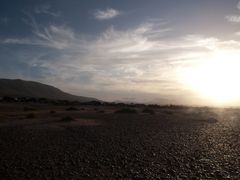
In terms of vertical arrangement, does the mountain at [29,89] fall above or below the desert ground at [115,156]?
above

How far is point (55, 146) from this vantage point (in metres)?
15.4

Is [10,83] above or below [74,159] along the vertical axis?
above

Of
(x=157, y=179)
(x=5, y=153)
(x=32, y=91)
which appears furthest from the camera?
(x=32, y=91)

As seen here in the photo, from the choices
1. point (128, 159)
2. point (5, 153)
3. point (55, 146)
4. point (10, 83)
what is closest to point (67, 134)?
point (55, 146)

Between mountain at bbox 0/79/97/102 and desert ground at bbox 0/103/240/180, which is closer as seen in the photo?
desert ground at bbox 0/103/240/180

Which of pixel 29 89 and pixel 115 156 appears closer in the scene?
pixel 115 156

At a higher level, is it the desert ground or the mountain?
the mountain

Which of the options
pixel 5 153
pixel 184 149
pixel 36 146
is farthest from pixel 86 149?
pixel 184 149

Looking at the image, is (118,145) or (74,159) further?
(118,145)

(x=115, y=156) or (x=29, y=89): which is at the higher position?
(x=29, y=89)

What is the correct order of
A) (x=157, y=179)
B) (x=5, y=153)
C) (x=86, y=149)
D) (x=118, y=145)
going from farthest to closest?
(x=118, y=145) → (x=86, y=149) → (x=5, y=153) → (x=157, y=179)

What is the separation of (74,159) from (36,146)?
3.60 metres

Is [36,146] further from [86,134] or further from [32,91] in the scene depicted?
[32,91]

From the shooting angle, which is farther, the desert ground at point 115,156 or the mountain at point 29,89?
the mountain at point 29,89
